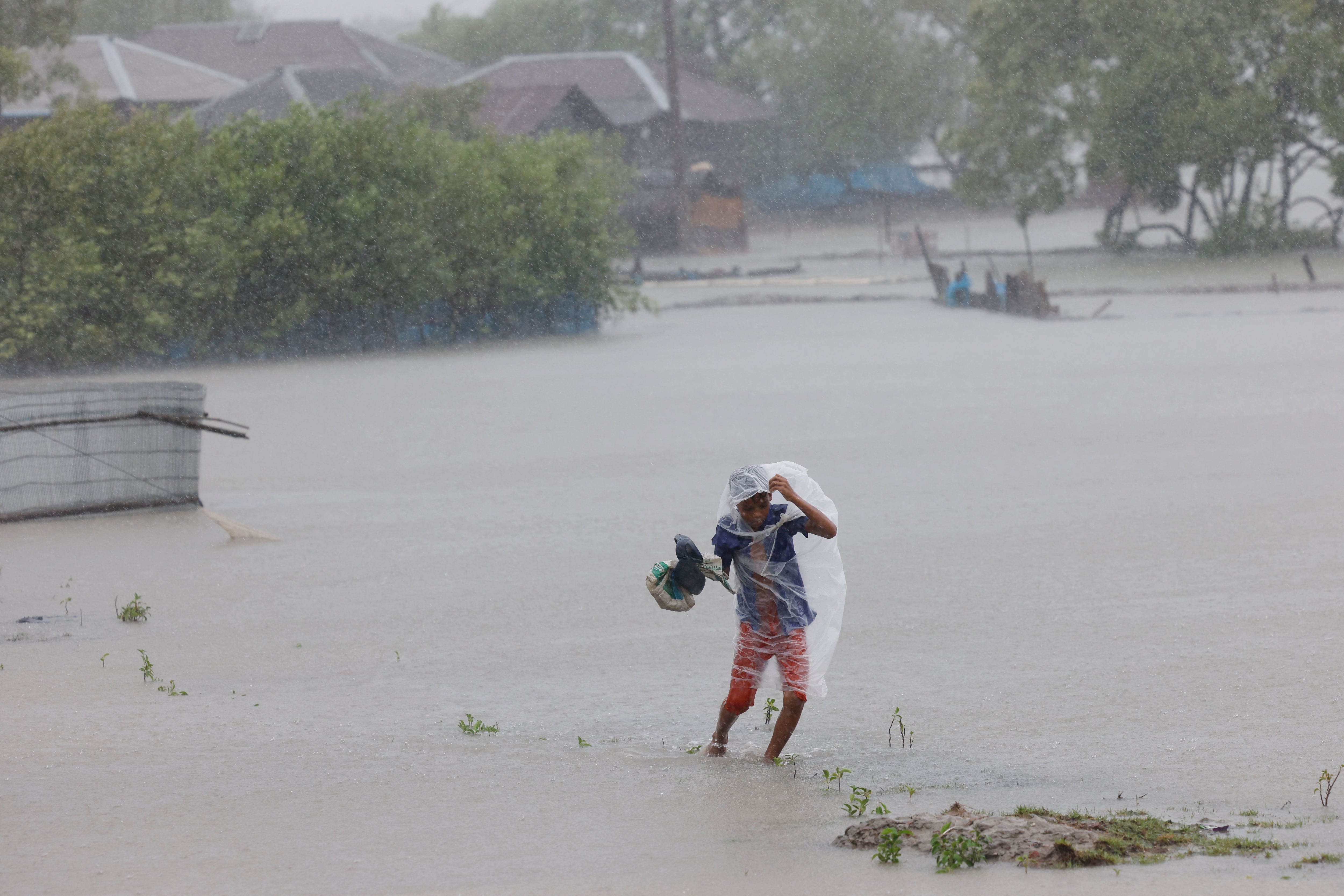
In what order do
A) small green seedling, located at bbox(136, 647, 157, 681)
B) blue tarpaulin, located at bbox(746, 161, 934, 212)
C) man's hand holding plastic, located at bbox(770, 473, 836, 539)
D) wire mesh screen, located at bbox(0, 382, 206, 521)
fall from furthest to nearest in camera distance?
blue tarpaulin, located at bbox(746, 161, 934, 212), wire mesh screen, located at bbox(0, 382, 206, 521), small green seedling, located at bbox(136, 647, 157, 681), man's hand holding plastic, located at bbox(770, 473, 836, 539)

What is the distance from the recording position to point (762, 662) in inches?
229

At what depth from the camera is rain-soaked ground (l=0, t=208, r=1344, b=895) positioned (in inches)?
194

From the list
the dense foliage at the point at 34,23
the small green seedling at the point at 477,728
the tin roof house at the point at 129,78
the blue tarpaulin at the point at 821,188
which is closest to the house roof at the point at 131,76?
the tin roof house at the point at 129,78

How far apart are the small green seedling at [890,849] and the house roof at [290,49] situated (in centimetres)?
5457

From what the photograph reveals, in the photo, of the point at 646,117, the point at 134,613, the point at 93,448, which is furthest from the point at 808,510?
the point at 646,117

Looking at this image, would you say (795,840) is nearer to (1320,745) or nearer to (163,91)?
(1320,745)

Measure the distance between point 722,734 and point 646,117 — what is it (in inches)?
1833

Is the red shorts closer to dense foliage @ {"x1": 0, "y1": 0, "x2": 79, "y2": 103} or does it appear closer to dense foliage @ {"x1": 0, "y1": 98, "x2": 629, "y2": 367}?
dense foliage @ {"x1": 0, "y1": 98, "x2": 629, "y2": 367}

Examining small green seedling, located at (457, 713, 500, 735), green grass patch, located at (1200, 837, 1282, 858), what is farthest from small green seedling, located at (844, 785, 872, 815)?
small green seedling, located at (457, 713, 500, 735)

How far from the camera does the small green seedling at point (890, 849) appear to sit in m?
4.43

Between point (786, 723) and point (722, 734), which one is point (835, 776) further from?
point (722, 734)

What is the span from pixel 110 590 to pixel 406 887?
568cm

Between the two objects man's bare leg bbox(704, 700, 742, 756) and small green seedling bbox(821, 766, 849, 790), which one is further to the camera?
man's bare leg bbox(704, 700, 742, 756)

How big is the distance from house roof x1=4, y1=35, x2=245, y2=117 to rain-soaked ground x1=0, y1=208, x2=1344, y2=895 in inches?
1380
